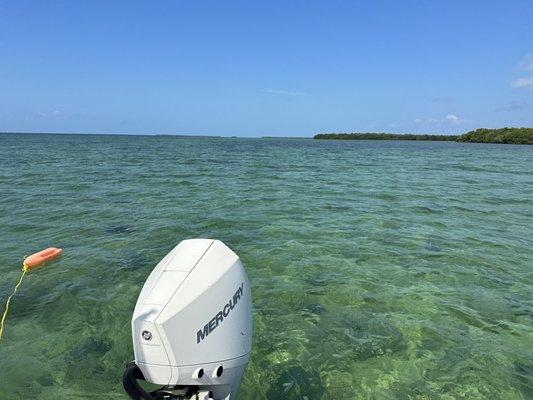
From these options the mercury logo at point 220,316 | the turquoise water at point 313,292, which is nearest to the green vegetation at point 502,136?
the turquoise water at point 313,292

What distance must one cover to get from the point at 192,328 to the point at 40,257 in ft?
20.5

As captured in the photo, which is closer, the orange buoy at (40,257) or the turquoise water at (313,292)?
the turquoise water at (313,292)

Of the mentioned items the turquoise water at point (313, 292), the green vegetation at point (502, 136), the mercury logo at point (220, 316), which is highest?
the green vegetation at point (502, 136)

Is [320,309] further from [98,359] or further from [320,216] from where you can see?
[320,216]

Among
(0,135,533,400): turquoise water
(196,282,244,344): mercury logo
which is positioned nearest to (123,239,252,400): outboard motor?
(196,282,244,344): mercury logo

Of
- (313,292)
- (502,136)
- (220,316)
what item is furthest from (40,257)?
(502,136)

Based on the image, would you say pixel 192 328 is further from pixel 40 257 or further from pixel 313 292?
pixel 40 257

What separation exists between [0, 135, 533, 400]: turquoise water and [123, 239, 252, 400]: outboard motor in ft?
4.66

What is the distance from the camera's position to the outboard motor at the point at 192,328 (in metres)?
2.64

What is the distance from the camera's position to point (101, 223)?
439 inches

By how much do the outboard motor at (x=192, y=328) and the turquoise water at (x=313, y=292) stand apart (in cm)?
142

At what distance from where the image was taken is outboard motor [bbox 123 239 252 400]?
8.66 ft

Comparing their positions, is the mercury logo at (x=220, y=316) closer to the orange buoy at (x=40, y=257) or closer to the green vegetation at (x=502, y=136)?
the orange buoy at (x=40, y=257)

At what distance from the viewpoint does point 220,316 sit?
296 cm
